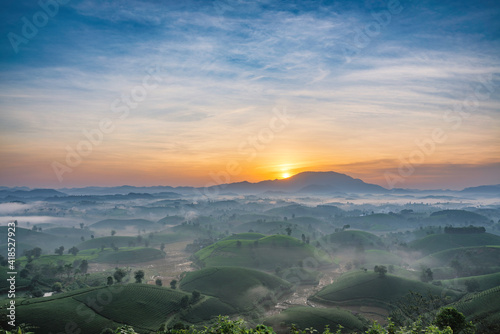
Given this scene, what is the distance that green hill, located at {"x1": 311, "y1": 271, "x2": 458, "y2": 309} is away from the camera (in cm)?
13112

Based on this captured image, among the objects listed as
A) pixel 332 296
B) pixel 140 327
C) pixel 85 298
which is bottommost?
pixel 332 296

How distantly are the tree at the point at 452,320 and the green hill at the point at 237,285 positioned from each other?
293 feet

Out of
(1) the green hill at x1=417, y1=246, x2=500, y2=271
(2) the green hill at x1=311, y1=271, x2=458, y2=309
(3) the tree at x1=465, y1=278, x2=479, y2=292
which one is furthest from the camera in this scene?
(1) the green hill at x1=417, y1=246, x2=500, y2=271

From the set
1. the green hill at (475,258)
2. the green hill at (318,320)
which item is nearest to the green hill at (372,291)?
the green hill at (318,320)

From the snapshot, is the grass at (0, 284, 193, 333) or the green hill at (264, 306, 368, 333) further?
the green hill at (264, 306, 368, 333)

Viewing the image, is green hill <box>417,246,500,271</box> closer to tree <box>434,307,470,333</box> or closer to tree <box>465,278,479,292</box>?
tree <box>465,278,479,292</box>

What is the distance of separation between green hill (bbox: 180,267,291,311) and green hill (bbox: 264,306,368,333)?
21106 millimetres

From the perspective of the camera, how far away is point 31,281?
478 feet

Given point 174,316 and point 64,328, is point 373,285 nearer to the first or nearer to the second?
point 174,316

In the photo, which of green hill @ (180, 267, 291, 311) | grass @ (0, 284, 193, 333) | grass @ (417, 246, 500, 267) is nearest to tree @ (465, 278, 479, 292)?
grass @ (417, 246, 500, 267)

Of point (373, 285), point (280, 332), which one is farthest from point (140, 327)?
point (373, 285)

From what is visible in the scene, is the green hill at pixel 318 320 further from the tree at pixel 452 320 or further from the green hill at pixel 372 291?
the tree at pixel 452 320

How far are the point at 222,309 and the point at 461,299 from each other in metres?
99.0

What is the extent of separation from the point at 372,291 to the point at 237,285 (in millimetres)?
63767
